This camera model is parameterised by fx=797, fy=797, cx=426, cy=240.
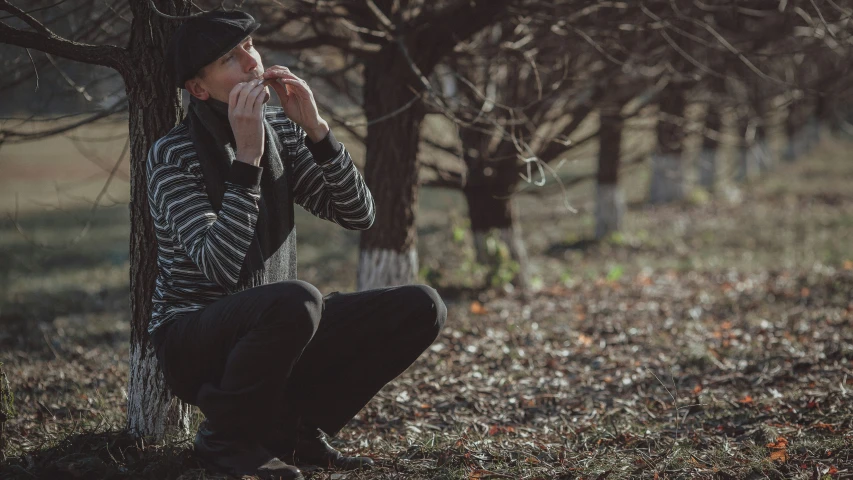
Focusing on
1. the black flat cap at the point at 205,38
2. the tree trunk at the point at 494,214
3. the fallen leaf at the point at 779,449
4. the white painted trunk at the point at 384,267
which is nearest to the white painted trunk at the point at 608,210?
the tree trunk at the point at 494,214

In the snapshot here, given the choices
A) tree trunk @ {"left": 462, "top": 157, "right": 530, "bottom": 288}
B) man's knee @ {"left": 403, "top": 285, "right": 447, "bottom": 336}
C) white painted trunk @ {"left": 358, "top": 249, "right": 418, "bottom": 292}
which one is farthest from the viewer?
tree trunk @ {"left": 462, "top": 157, "right": 530, "bottom": 288}

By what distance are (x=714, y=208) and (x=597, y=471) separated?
14.4 m

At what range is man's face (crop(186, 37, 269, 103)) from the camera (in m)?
3.17

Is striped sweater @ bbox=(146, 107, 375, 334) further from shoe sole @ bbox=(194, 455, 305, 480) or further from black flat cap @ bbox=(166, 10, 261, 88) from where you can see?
shoe sole @ bbox=(194, 455, 305, 480)

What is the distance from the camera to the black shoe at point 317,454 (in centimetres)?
342

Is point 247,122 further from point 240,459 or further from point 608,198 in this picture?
point 608,198

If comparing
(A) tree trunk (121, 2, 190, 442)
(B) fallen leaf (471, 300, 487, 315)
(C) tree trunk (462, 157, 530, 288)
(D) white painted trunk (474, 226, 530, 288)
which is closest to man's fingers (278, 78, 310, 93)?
(A) tree trunk (121, 2, 190, 442)

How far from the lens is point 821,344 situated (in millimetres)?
5680

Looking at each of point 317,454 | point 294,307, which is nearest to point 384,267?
point 317,454

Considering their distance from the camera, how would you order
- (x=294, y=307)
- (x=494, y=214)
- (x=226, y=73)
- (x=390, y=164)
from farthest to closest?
(x=494, y=214) → (x=390, y=164) → (x=226, y=73) → (x=294, y=307)

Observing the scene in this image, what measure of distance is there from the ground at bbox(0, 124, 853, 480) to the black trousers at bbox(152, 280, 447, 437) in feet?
1.06

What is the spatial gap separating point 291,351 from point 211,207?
2.09 feet

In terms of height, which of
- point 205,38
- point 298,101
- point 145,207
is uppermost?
point 205,38

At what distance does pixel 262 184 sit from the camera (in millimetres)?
3250
